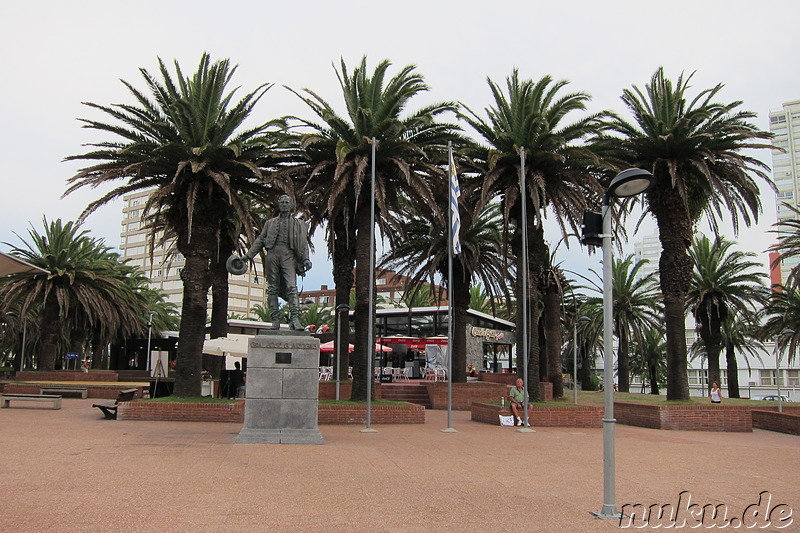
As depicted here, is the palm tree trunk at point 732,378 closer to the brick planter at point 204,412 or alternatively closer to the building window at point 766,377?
the brick planter at point 204,412

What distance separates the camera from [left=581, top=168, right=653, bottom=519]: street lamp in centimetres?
714

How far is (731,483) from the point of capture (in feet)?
32.5

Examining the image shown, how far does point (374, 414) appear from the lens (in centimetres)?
1914

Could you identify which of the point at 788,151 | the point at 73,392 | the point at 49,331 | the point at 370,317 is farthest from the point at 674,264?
the point at 788,151

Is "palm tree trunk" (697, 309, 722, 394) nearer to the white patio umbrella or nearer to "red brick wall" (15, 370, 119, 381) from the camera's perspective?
the white patio umbrella

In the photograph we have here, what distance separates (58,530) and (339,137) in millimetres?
17030

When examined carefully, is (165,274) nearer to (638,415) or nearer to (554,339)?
(554,339)

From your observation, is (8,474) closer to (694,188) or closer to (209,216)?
(209,216)

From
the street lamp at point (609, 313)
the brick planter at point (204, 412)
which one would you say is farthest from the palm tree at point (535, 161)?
the street lamp at point (609, 313)

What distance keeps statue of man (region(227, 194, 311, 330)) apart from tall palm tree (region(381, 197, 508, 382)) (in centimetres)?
1422

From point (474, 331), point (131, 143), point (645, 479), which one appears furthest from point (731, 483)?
point (474, 331)

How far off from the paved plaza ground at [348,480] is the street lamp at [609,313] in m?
0.32

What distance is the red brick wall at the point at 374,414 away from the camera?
61.5ft

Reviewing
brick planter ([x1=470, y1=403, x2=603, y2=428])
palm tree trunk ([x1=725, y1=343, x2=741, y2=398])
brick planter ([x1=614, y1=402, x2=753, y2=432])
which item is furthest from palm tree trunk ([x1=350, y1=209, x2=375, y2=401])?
palm tree trunk ([x1=725, y1=343, x2=741, y2=398])
